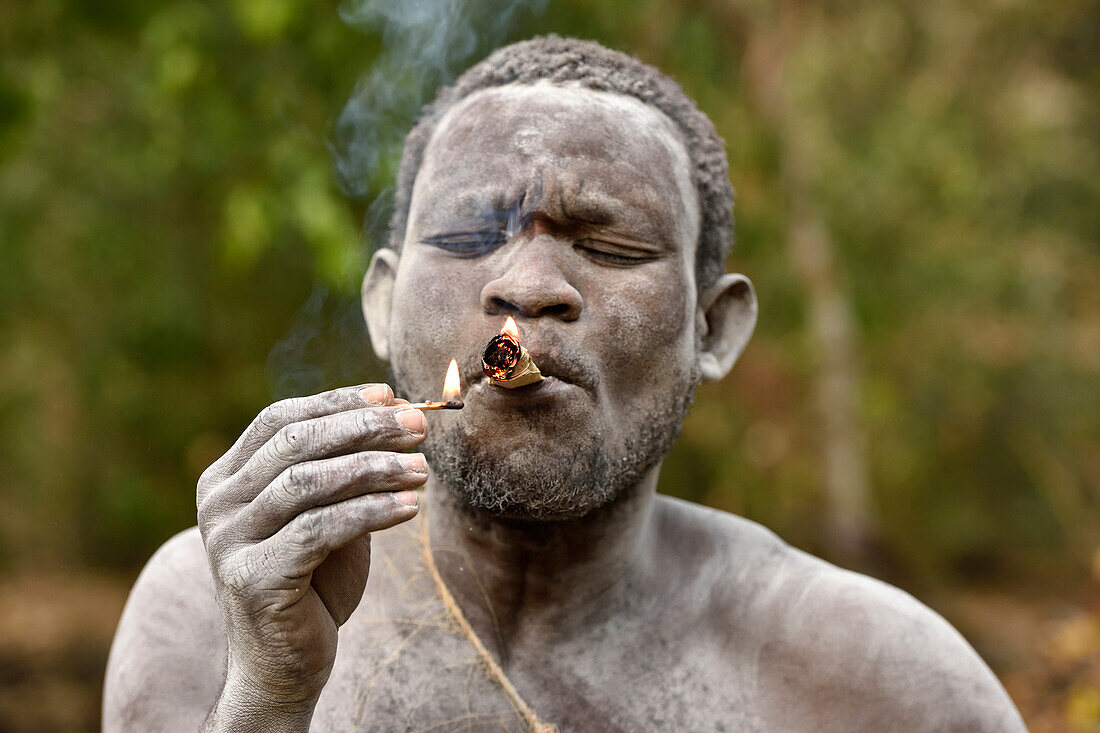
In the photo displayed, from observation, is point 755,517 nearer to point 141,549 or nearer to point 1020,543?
point 1020,543

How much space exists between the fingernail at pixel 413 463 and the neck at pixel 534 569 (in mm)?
693

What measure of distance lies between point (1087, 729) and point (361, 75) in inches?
202

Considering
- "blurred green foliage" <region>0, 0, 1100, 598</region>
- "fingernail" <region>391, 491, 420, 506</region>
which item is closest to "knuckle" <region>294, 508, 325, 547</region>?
"fingernail" <region>391, 491, 420, 506</region>

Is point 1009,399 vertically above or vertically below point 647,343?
below

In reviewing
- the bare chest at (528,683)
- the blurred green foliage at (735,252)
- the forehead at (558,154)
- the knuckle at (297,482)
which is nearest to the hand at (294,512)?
the knuckle at (297,482)

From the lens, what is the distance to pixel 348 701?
2.19 meters

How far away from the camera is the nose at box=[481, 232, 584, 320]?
201cm

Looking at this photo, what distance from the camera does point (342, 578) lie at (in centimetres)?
180

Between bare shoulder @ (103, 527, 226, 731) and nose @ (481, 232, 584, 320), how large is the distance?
92 cm

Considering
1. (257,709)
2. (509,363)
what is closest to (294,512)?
(257,709)

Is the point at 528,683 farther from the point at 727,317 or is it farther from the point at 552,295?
the point at 727,317

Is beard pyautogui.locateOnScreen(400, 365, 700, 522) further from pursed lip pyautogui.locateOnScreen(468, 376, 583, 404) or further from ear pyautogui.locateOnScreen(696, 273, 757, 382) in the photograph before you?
ear pyautogui.locateOnScreen(696, 273, 757, 382)

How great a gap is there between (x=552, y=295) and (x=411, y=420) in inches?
19.0

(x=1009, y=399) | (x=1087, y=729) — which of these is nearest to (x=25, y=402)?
(x=1087, y=729)
